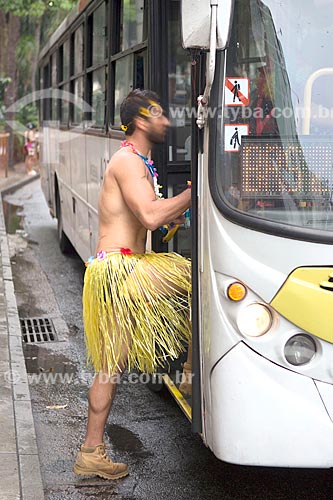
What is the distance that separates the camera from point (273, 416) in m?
3.77

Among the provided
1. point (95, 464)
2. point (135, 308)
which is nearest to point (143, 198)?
point (135, 308)

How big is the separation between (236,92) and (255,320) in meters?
0.99

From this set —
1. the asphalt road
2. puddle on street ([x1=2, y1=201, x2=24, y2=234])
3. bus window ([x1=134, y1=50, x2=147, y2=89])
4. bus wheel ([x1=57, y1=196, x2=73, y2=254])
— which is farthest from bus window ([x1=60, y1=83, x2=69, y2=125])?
bus window ([x1=134, y1=50, x2=147, y2=89])

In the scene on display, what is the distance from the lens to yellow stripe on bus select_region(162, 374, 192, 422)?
15.6 ft

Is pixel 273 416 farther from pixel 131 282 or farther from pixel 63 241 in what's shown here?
pixel 63 241

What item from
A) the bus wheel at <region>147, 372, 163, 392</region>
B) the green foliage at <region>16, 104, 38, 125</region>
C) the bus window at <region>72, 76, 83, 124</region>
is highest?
the bus window at <region>72, 76, 83, 124</region>

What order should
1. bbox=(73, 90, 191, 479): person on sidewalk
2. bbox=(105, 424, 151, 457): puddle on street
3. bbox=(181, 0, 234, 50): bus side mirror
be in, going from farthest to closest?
bbox=(105, 424, 151, 457): puddle on street, bbox=(73, 90, 191, 479): person on sidewalk, bbox=(181, 0, 234, 50): bus side mirror

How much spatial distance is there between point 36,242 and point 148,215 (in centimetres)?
952

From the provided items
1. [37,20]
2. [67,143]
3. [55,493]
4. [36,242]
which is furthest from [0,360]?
[37,20]

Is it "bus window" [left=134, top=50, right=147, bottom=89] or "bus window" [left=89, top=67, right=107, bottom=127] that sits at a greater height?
"bus window" [left=134, top=50, right=147, bottom=89]

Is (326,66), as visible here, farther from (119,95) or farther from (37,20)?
(37,20)

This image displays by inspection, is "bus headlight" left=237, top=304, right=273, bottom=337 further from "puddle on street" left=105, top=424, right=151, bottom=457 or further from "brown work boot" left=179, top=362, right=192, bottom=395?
"puddle on street" left=105, top=424, right=151, bottom=457

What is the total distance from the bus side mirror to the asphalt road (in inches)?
92.6

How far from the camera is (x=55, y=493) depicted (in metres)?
4.71
